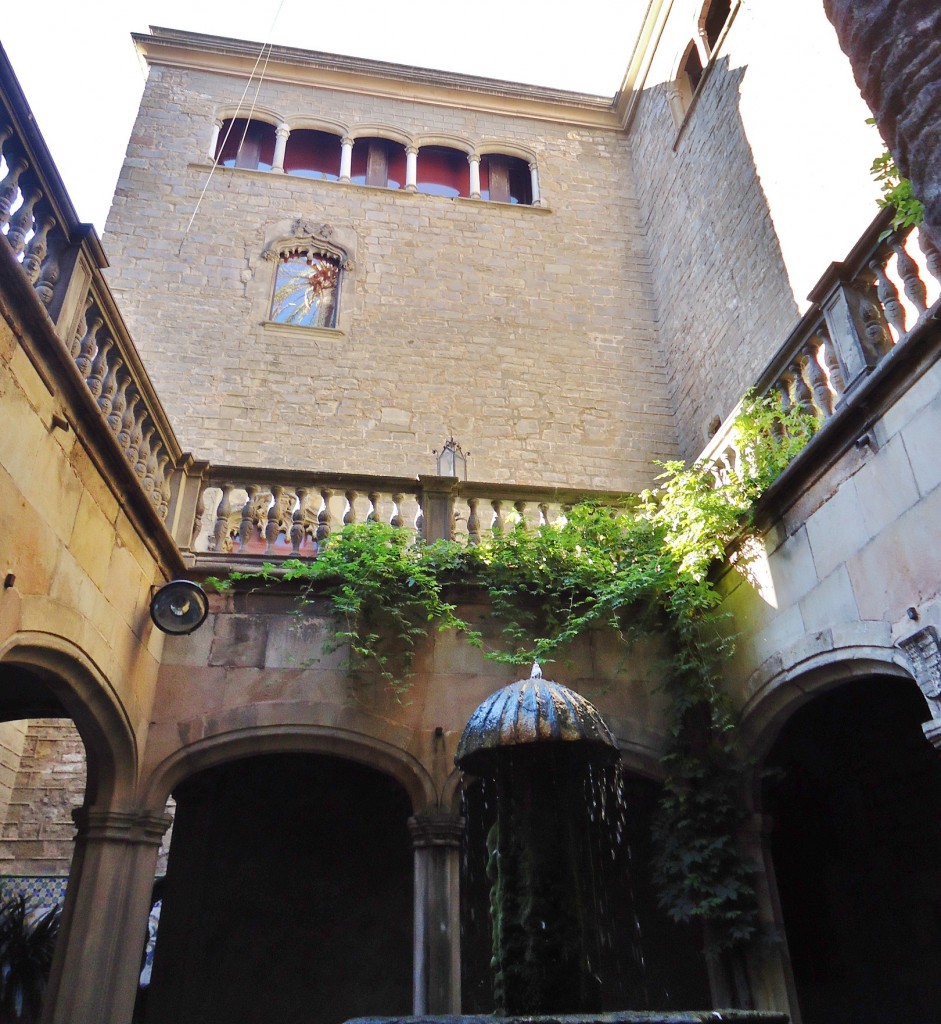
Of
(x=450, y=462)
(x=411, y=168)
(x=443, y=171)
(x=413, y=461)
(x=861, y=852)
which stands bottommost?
(x=861, y=852)

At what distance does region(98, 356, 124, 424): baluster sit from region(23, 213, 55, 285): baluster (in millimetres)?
793

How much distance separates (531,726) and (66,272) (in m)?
3.11

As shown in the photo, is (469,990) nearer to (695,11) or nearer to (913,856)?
(913,856)

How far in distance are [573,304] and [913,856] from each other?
7.74m

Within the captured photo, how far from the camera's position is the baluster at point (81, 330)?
4.27 meters

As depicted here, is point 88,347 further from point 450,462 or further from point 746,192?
point 746,192

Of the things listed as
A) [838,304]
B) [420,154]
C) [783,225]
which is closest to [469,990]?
[838,304]

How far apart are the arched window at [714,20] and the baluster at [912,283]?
7.77m

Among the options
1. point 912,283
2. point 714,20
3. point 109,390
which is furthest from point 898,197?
point 714,20

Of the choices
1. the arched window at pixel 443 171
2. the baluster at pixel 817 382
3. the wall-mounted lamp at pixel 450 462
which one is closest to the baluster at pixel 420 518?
the wall-mounted lamp at pixel 450 462

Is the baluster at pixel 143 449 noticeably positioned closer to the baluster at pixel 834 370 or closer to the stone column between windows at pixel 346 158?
the baluster at pixel 834 370

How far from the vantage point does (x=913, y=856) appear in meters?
6.19

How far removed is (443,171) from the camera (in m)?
12.8

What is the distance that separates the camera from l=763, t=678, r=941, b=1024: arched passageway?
6.04 m
